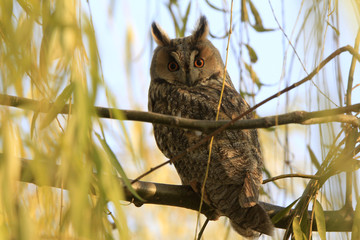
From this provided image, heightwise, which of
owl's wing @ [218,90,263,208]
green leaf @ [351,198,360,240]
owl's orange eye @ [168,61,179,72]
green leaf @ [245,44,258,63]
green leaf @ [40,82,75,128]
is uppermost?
owl's orange eye @ [168,61,179,72]

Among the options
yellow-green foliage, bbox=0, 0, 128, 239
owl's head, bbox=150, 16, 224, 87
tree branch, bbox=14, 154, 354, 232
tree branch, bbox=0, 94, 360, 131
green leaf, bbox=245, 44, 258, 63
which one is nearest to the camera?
yellow-green foliage, bbox=0, 0, 128, 239

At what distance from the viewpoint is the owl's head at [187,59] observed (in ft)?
9.99

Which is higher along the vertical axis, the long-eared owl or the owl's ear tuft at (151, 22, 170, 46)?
the owl's ear tuft at (151, 22, 170, 46)

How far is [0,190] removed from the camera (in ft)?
2.70

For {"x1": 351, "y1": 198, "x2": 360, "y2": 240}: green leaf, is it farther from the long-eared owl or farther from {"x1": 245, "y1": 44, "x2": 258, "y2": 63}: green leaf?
{"x1": 245, "y1": 44, "x2": 258, "y2": 63}: green leaf

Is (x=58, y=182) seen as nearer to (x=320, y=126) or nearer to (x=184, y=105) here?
(x=320, y=126)

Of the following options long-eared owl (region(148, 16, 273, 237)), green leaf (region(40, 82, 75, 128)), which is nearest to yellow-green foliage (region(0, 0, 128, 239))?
green leaf (region(40, 82, 75, 128))

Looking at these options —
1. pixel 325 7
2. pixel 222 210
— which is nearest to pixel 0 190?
pixel 325 7

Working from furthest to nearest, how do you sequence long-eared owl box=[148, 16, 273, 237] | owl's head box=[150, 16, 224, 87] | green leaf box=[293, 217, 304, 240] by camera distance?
owl's head box=[150, 16, 224, 87] < long-eared owl box=[148, 16, 273, 237] < green leaf box=[293, 217, 304, 240]

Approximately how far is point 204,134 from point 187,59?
0.80 meters

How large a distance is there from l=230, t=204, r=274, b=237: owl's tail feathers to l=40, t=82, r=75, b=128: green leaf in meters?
1.17

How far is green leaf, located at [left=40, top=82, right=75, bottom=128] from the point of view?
0.93m

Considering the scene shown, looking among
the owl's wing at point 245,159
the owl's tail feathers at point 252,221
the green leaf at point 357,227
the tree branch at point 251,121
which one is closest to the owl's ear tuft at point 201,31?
the owl's wing at point 245,159

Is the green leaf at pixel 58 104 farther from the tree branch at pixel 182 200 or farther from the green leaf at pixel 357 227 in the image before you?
the green leaf at pixel 357 227
